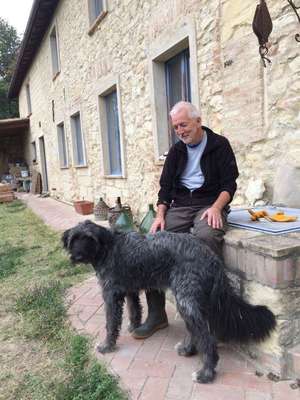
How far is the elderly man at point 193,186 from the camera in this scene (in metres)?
2.60

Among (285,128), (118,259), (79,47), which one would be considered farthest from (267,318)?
(79,47)

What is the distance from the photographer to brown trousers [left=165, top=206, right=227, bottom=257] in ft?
8.25

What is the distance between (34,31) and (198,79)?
1041 cm

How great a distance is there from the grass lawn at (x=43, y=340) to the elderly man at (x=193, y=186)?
543 millimetres

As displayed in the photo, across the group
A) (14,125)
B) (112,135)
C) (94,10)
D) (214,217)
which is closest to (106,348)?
(214,217)

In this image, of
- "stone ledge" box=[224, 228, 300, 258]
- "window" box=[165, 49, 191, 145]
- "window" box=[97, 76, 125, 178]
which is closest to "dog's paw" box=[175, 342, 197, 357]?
"stone ledge" box=[224, 228, 300, 258]

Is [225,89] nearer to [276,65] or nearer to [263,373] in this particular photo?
A: [276,65]

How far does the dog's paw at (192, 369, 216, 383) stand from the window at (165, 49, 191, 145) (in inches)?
158

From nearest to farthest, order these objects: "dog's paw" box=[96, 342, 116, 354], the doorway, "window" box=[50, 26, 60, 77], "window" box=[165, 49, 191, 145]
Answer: "dog's paw" box=[96, 342, 116, 354] → "window" box=[165, 49, 191, 145] → "window" box=[50, 26, 60, 77] → the doorway

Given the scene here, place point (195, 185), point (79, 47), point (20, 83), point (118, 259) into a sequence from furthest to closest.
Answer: point (20, 83) → point (79, 47) → point (195, 185) → point (118, 259)

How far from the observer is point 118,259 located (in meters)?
2.45

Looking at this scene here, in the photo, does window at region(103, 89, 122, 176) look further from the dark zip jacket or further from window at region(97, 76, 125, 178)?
the dark zip jacket

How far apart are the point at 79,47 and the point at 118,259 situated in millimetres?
8117

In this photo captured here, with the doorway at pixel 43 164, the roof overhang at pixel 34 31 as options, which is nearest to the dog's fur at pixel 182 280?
the roof overhang at pixel 34 31
